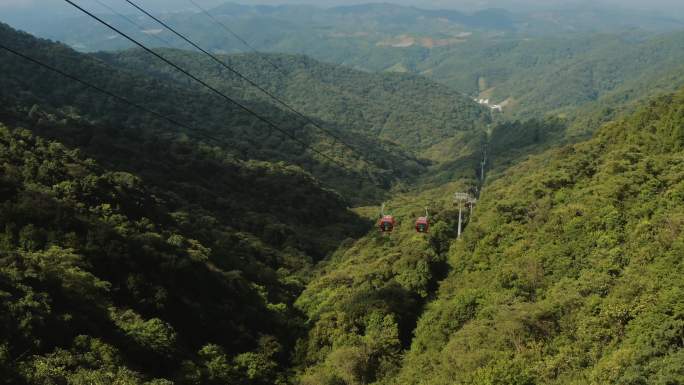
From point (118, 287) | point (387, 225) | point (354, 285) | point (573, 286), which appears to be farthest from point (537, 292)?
point (118, 287)

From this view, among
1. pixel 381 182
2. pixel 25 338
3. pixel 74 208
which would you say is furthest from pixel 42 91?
pixel 25 338

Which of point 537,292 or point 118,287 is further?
point 118,287

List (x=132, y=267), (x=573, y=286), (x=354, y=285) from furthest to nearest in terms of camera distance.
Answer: (x=354, y=285) < (x=132, y=267) < (x=573, y=286)

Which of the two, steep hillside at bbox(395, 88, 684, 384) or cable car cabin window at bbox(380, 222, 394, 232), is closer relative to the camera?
steep hillside at bbox(395, 88, 684, 384)

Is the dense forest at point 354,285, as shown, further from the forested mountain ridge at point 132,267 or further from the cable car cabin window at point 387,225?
the cable car cabin window at point 387,225

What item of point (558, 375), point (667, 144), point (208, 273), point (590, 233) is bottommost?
point (208, 273)

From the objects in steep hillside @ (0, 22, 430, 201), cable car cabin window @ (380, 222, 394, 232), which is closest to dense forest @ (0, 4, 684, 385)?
cable car cabin window @ (380, 222, 394, 232)

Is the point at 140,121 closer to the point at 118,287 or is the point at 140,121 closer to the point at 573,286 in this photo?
the point at 118,287

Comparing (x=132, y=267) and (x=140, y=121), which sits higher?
(x=140, y=121)

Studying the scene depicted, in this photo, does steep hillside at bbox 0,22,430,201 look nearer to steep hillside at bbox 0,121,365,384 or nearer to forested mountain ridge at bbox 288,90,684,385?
steep hillside at bbox 0,121,365,384

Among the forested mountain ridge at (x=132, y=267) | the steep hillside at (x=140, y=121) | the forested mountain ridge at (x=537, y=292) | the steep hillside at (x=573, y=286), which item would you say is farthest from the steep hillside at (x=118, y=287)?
the steep hillside at (x=140, y=121)

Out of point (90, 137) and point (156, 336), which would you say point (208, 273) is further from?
point (90, 137)
